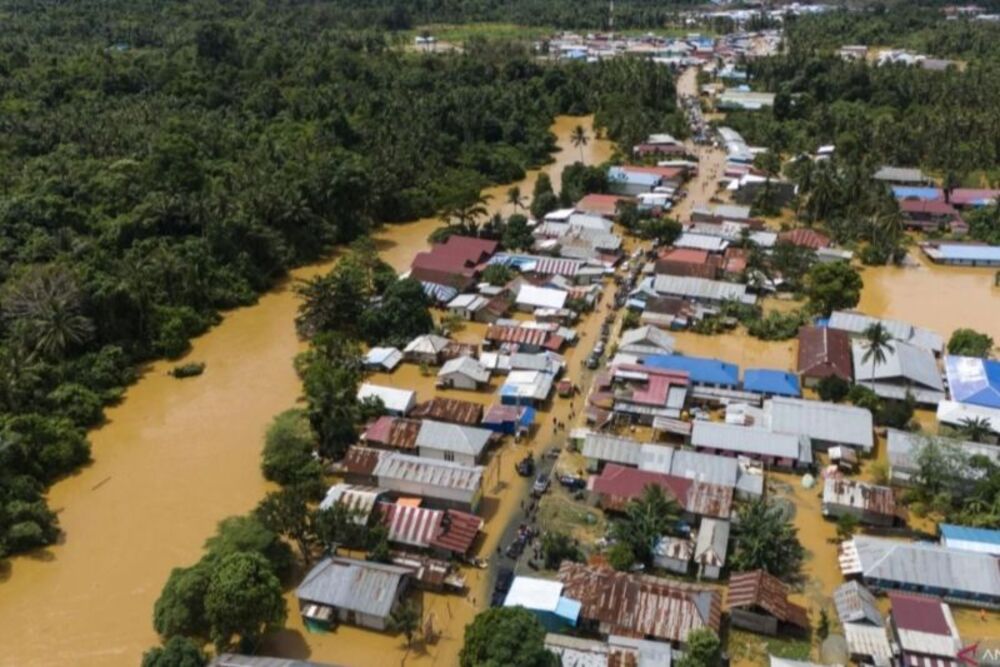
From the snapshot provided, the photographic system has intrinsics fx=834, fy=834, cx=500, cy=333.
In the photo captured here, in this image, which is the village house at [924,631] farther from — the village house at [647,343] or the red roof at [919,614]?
the village house at [647,343]

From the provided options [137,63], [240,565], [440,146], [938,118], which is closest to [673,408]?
[240,565]

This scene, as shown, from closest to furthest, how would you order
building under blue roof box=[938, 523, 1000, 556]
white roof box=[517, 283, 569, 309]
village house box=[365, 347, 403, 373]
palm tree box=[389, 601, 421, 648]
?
palm tree box=[389, 601, 421, 648] → building under blue roof box=[938, 523, 1000, 556] → village house box=[365, 347, 403, 373] → white roof box=[517, 283, 569, 309]

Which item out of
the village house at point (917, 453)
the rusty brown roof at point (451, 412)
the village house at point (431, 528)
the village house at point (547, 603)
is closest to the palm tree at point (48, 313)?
the rusty brown roof at point (451, 412)

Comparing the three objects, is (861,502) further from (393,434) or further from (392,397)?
(392,397)

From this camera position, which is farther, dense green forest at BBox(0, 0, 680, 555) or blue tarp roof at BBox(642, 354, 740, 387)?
blue tarp roof at BBox(642, 354, 740, 387)

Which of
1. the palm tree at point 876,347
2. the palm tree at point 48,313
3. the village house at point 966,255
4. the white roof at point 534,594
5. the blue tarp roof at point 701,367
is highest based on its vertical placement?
the palm tree at point 48,313

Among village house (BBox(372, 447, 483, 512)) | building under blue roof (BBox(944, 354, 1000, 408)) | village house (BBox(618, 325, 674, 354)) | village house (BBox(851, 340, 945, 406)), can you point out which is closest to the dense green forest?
village house (BBox(372, 447, 483, 512))

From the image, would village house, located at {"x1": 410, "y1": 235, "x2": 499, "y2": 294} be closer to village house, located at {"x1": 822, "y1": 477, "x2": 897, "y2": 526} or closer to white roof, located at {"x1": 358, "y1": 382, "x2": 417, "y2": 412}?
white roof, located at {"x1": 358, "y1": 382, "x2": 417, "y2": 412}
